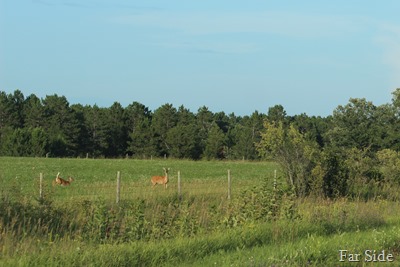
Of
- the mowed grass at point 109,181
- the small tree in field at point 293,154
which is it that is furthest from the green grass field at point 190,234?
the small tree in field at point 293,154

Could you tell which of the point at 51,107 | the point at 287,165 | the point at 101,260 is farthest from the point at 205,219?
the point at 51,107

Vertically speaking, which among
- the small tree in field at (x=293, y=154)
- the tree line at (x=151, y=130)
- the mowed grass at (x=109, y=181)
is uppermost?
the tree line at (x=151, y=130)

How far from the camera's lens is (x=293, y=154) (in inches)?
821

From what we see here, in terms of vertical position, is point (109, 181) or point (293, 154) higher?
point (293, 154)

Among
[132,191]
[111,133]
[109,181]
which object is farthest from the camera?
[111,133]

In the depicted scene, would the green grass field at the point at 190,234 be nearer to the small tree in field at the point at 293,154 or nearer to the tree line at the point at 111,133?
the small tree in field at the point at 293,154

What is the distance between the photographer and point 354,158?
982 inches

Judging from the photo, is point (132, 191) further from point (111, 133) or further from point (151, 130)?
point (111, 133)

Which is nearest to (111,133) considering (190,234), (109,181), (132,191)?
(109,181)

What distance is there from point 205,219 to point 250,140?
291ft

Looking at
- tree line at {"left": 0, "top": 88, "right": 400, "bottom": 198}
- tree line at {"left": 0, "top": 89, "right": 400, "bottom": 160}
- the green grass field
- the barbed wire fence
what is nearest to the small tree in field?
the barbed wire fence

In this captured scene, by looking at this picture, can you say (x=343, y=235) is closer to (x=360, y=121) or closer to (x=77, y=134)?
(x=360, y=121)

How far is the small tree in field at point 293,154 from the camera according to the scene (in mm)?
20625

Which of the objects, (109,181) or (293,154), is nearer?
(293,154)
